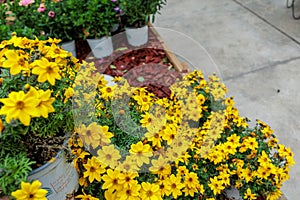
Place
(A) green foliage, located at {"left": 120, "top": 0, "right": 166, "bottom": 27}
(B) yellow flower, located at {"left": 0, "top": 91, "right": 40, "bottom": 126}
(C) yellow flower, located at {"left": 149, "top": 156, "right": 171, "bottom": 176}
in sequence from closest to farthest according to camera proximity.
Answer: (B) yellow flower, located at {"left": 0, "top": 91, "right": 40, "bottom": 126} → (C) yellow flower, located at {"left": 149, "top": 156, "right": 171, "bottom": 176} → (A) green foliage, located at {"left": 120, "top": 0, "right": 166, "bottom": 27}

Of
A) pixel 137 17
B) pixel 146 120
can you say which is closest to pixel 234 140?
pixel 146 120

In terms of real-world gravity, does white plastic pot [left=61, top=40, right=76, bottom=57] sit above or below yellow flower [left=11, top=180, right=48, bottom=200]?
below

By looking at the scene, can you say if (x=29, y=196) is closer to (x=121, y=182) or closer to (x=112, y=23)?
(x=121, y=182)

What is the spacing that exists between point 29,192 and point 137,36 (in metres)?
2.42

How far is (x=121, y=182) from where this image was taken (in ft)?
3.82

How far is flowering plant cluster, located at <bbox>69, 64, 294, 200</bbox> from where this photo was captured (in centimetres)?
119

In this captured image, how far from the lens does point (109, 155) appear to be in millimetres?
1160

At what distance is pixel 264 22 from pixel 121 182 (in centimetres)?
311

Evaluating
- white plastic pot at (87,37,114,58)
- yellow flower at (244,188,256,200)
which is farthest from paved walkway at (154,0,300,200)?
white plastic pot at (87,37,114,58)

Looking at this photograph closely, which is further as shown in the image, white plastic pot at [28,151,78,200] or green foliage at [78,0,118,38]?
green foliage at [78,0,118,38]

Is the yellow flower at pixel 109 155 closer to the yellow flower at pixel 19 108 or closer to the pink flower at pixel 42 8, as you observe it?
the yellow flower at pixel 19 108

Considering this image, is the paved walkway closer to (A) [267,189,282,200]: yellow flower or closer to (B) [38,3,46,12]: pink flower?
(A) [267,189,282,200]: yellow flower

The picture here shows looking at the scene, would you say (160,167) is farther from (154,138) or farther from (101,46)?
(101,46)

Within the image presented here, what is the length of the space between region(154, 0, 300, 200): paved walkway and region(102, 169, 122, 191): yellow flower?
4.51 ft
